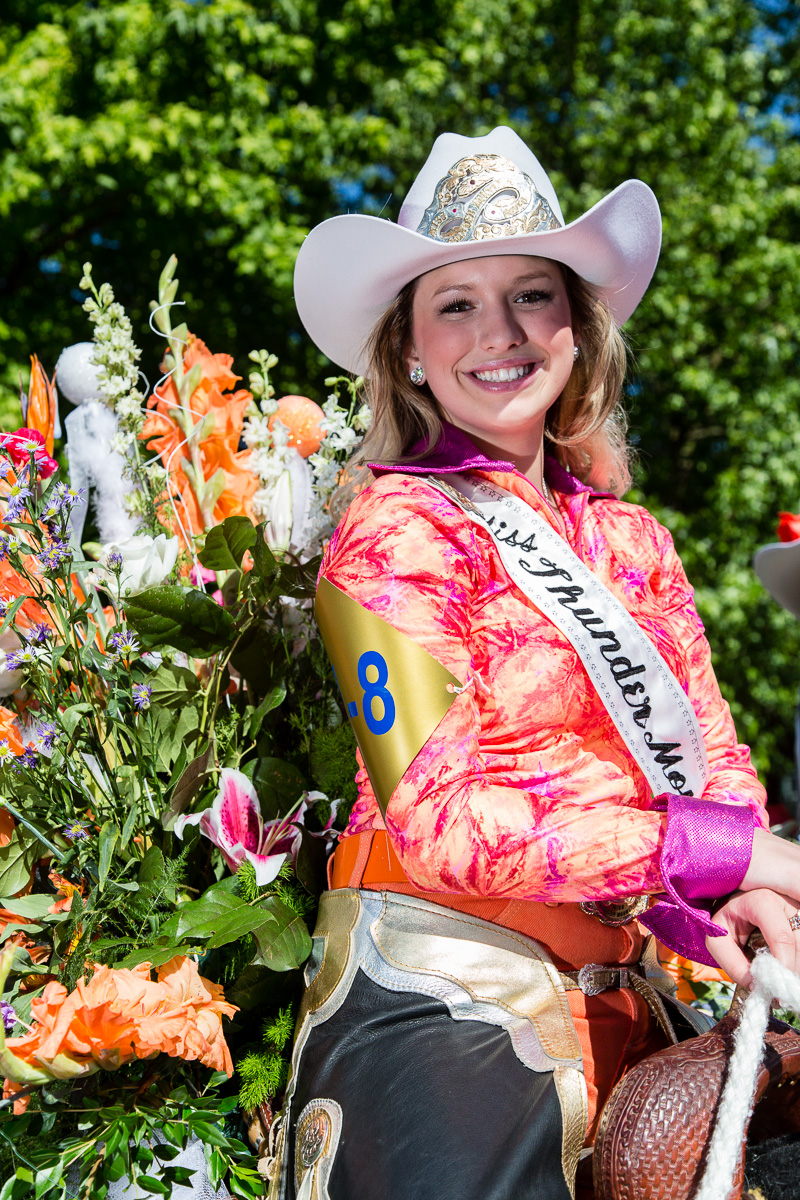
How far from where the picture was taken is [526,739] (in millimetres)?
1519

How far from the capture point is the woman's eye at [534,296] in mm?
1824

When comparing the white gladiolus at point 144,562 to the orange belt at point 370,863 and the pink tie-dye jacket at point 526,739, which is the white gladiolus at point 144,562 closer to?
the pink tie-dye jacket at point 526,739

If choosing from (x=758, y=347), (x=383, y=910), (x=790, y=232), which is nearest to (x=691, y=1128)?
(x=383, y=910)

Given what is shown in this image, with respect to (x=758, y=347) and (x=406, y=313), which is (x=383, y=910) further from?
(x=758, y=347)

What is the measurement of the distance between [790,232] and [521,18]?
8.34 ft

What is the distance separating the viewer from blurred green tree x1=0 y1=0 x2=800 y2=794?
6613 mm

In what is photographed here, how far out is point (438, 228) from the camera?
5.74 ft

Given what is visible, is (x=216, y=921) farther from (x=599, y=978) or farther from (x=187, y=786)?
(x=599, y=978)

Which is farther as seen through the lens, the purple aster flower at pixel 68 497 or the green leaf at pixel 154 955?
the purple aster flower at pixel 68 497

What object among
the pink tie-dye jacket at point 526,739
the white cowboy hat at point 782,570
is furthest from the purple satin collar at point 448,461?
the white cowboy hat at point 782,570

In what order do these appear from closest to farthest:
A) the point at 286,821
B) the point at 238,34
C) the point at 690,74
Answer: the point at 286,821 < the point at 238,34 < the point at 690,74

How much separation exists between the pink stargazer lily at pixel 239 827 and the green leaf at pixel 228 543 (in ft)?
1.19

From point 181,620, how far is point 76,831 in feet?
1.21

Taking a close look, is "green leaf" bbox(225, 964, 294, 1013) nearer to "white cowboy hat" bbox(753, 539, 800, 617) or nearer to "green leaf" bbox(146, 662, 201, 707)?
"green leaf" bbox(146, 662, 201, 707)
